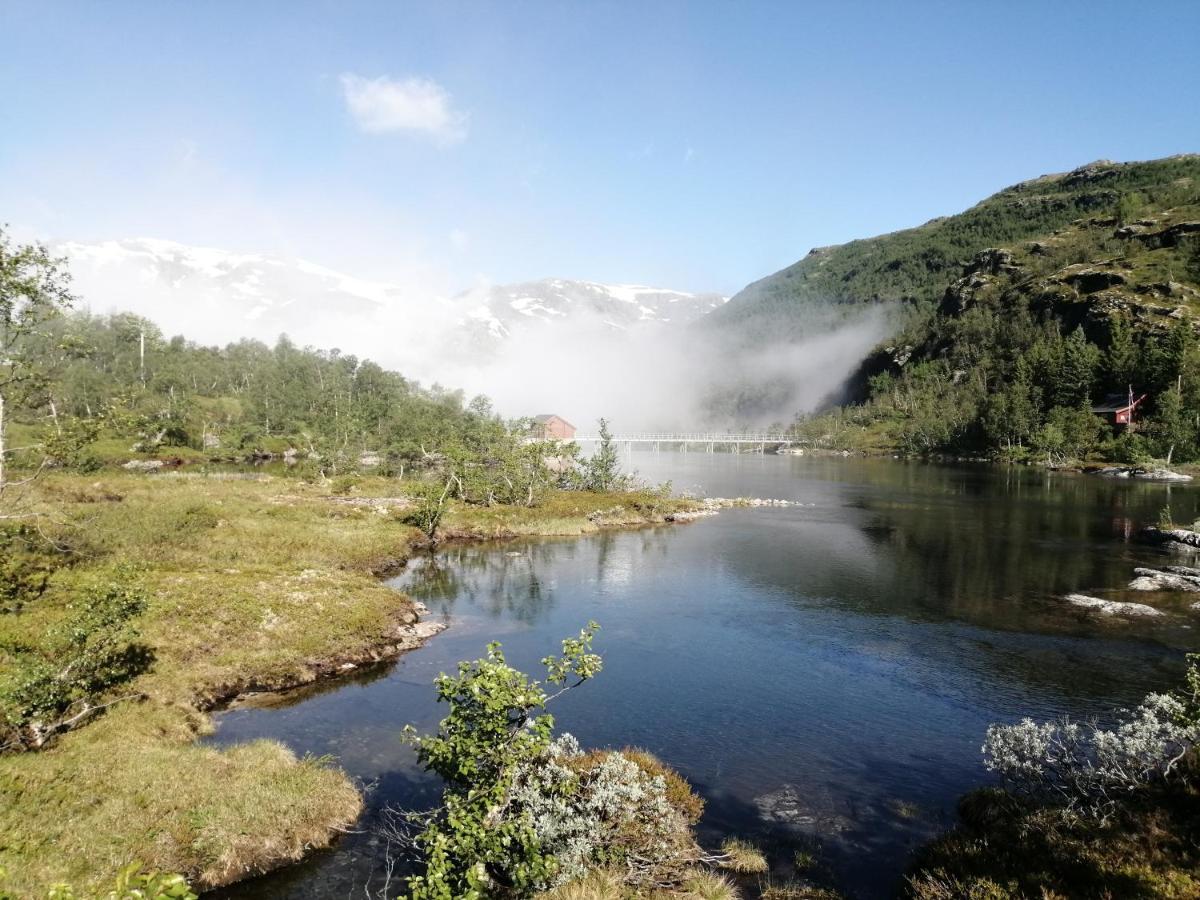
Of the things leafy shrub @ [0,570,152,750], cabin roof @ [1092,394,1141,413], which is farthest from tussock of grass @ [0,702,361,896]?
cabin roof @ [1092,394,1141,413]

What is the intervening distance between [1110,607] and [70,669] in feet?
192

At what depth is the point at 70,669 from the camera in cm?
2403

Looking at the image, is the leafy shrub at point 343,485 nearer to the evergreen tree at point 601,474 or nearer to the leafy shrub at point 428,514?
the leafy shrub at point 428,514

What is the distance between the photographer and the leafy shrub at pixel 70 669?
69.1ft

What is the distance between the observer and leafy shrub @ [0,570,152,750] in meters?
21.1

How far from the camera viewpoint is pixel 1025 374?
195000 millimetres

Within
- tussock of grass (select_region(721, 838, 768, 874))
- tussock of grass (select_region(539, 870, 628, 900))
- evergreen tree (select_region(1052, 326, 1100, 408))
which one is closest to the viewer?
tussock of grass (select_region(539, 870, 628, 900))

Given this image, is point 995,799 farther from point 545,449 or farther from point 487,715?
point 545,449

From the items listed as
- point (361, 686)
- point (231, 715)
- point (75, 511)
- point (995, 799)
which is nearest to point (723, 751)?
point (995, 799)

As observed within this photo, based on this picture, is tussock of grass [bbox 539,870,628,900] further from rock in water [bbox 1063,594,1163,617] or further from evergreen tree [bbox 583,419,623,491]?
evergreen tree [bbox 583,419,623,491]

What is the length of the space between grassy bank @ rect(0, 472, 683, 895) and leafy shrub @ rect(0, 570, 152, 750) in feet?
2.47

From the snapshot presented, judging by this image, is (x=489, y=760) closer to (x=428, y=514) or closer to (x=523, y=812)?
(x=523, y=812)

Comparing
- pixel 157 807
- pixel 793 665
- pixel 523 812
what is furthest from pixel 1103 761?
pixel 157 807

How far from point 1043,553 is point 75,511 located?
Result: 277 ft
